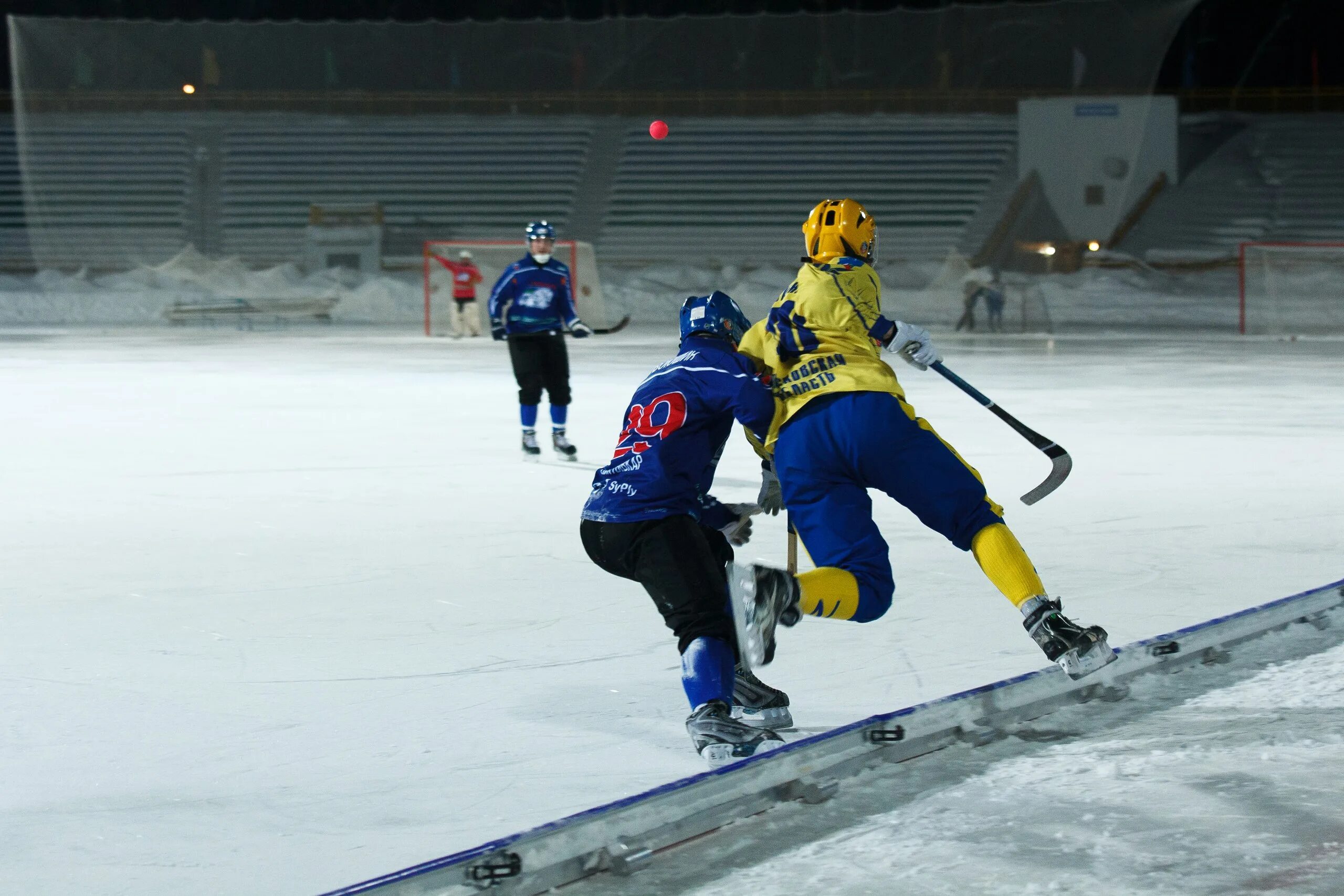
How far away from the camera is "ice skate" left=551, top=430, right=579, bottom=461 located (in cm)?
734

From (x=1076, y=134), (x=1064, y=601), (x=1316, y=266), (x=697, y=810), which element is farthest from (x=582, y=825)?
(x=1076, y=134)

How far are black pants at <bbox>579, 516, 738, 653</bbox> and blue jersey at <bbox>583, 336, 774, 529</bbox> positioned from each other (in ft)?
0.09

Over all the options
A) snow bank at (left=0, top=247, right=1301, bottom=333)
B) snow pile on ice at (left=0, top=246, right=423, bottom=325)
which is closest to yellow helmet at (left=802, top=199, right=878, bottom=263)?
snow bank at (left=0, top=247, right=1301, bottom=333)

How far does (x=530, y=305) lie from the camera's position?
7.63 metres

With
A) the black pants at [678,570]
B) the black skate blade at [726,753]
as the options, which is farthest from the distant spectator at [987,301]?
the black skate blade at [726,753]

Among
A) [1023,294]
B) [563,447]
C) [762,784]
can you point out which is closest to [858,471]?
[762,784]

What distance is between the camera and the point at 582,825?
7.16 feet

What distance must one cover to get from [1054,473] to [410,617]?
1614 millimetres

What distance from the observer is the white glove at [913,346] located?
319 cm

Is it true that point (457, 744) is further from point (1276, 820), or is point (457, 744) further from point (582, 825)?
point (1276, 820)

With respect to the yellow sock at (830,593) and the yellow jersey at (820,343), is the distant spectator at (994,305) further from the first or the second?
the yellow sock at (830,593)

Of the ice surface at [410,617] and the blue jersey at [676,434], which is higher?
the blue jersey at [676,434]

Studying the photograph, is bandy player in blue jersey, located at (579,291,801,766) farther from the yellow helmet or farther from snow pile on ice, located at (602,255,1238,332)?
snow pile on ice, located at (602,255,1238,332)

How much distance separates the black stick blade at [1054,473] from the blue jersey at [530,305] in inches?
165
